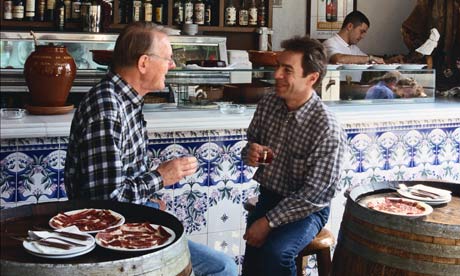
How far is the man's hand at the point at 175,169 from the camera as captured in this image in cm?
250

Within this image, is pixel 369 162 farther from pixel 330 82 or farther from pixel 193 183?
pixel 193 183

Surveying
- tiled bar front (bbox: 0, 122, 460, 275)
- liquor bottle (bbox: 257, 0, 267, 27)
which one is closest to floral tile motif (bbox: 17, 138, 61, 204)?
tiled bar front (bbox: 0, 122, 460, 275)

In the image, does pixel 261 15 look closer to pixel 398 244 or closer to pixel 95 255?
pixel 398 244

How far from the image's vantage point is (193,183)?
3.51 meters

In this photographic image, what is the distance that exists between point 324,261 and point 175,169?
3.06 ft

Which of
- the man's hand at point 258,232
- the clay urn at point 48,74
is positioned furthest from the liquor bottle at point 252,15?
the man's hand at point 258,232

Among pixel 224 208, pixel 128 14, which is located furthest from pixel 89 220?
pixel 128 14

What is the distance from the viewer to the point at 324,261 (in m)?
3.02

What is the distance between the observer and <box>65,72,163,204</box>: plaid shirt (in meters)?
2.29

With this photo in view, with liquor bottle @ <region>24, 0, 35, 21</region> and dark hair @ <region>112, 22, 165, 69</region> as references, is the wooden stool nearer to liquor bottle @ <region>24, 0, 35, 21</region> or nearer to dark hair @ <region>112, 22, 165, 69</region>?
dark hair @ <region>112, 22, 165, 69</region>

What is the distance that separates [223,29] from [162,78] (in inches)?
180

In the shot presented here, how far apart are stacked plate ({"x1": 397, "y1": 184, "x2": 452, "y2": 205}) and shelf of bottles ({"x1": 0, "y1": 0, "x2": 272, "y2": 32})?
13.9ft

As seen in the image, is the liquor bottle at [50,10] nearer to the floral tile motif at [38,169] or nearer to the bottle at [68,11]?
the bottle at [68,11]

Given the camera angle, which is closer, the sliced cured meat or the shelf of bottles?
the sliced cured meat
